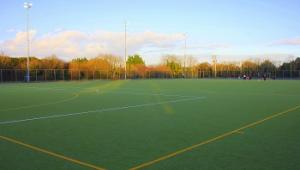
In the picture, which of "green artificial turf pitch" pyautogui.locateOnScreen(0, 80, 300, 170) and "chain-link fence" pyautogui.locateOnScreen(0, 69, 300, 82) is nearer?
"green artificial turf pitch" pyautogui.locateOnScreen(0, 80, 300, 170)

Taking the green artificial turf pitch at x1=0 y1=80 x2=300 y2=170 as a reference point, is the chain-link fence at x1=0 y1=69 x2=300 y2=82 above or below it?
above

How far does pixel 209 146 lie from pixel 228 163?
114 cm

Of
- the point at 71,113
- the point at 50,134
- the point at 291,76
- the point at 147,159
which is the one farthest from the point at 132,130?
the point at 291,76

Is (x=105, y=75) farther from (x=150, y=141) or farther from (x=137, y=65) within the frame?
(x=150, y=141)

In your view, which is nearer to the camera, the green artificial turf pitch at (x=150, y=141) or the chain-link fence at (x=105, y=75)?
the green artificial turf pitch at (x=150, y=141)

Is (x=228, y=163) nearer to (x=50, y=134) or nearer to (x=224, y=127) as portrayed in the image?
(x=224, y=127)

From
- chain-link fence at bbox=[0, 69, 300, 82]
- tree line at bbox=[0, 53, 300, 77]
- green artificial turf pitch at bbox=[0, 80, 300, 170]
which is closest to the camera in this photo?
green artificial turf pitch at bbox=[0, 80, 300, 170]

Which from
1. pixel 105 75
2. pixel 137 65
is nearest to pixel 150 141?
pixel 105 75

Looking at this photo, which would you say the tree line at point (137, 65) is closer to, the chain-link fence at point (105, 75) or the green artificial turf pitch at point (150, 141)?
the chain-link fence at point (105, 75)

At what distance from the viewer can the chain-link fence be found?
143 ft

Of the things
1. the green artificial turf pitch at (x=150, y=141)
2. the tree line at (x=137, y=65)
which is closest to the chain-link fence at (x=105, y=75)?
the tree line at (x=137, y=65)

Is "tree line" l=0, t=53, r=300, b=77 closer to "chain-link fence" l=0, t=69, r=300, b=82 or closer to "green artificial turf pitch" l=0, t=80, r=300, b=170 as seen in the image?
"chain-link fence" l=0, t=69, r=300, b=82

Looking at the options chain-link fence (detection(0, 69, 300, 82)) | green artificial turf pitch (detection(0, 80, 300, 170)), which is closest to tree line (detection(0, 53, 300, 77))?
chain-link fence (detection(0, 69, 300, 82))

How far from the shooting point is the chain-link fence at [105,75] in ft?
143
